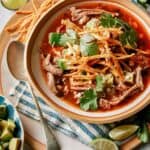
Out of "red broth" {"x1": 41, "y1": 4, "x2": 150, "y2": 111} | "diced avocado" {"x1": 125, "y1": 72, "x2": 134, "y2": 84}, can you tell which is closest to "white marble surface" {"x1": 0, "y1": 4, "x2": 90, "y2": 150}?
"red broth" {"x1": 41, "y1": 4, "x2": 150, "y2": 111}

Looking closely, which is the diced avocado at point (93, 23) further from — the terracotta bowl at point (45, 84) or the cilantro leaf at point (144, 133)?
the cilantro leaf at point (144, 133)

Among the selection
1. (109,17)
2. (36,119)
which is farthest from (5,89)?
(109,17)

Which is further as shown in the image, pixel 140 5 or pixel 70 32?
pixel 140 5

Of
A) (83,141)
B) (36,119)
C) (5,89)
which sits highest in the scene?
(5,89)

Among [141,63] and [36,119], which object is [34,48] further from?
[141,63]

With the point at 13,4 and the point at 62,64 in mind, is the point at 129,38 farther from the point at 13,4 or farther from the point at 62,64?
the point at 13,4
